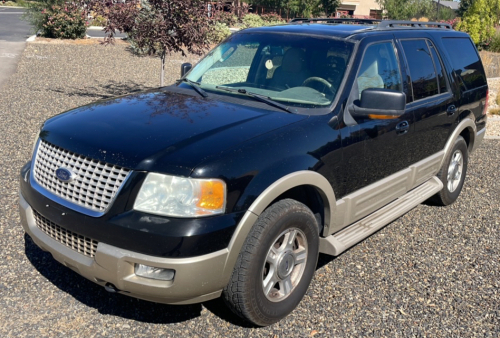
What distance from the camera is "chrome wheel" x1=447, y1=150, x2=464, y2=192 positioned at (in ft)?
19.6

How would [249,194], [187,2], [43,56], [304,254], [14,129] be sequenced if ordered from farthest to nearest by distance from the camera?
[43,56] < [187,2] < [14,129] < [304,254] < [249,194]

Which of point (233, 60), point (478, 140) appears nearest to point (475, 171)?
point (478, 140)

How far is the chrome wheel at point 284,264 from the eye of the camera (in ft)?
11.4

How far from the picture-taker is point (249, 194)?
315cm

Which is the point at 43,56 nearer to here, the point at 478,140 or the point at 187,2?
the point at 187,2

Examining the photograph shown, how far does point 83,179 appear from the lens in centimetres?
320

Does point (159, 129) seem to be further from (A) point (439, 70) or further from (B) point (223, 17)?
(B) point (223, 17)

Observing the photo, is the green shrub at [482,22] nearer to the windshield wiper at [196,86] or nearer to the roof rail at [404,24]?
the roof rail at [404,24]

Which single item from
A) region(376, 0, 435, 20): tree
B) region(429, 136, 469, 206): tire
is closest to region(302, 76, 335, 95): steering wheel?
region(429, 136, 469, 206): tire

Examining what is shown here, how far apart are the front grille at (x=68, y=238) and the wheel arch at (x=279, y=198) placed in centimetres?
83

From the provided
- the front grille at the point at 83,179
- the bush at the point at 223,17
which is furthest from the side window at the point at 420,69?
the bush at the point at 223,17

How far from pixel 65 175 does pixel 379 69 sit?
109 inches

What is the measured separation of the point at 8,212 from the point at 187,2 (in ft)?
18.1

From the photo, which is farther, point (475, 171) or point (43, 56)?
point (43, 56)
